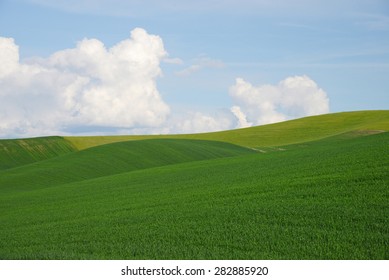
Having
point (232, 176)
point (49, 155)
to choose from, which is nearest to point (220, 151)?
point (49, 155)

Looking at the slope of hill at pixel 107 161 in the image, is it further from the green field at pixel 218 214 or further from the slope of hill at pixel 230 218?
the slope of hill at pixel 230 218

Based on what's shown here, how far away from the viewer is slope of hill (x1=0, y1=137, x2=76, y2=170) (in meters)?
56.4

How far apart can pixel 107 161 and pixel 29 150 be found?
19965 mm

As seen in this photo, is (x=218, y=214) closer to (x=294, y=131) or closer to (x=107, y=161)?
(x=107, y=161)

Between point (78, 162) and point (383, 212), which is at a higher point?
point (78, 162)

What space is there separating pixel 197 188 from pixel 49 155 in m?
42.9

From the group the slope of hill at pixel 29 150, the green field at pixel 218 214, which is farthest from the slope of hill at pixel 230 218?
the slope of hill at pixel 29 150

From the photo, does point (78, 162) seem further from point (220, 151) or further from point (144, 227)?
point (144, 227)

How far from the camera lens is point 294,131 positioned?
80750 millimetres

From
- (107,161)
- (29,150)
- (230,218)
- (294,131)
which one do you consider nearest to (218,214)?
(230,218)

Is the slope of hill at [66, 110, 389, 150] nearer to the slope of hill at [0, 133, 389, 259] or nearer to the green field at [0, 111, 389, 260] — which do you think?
the green field at [0, 111, 389, 260]

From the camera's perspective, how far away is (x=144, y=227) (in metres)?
14.7

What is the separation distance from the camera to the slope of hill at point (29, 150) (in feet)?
185
